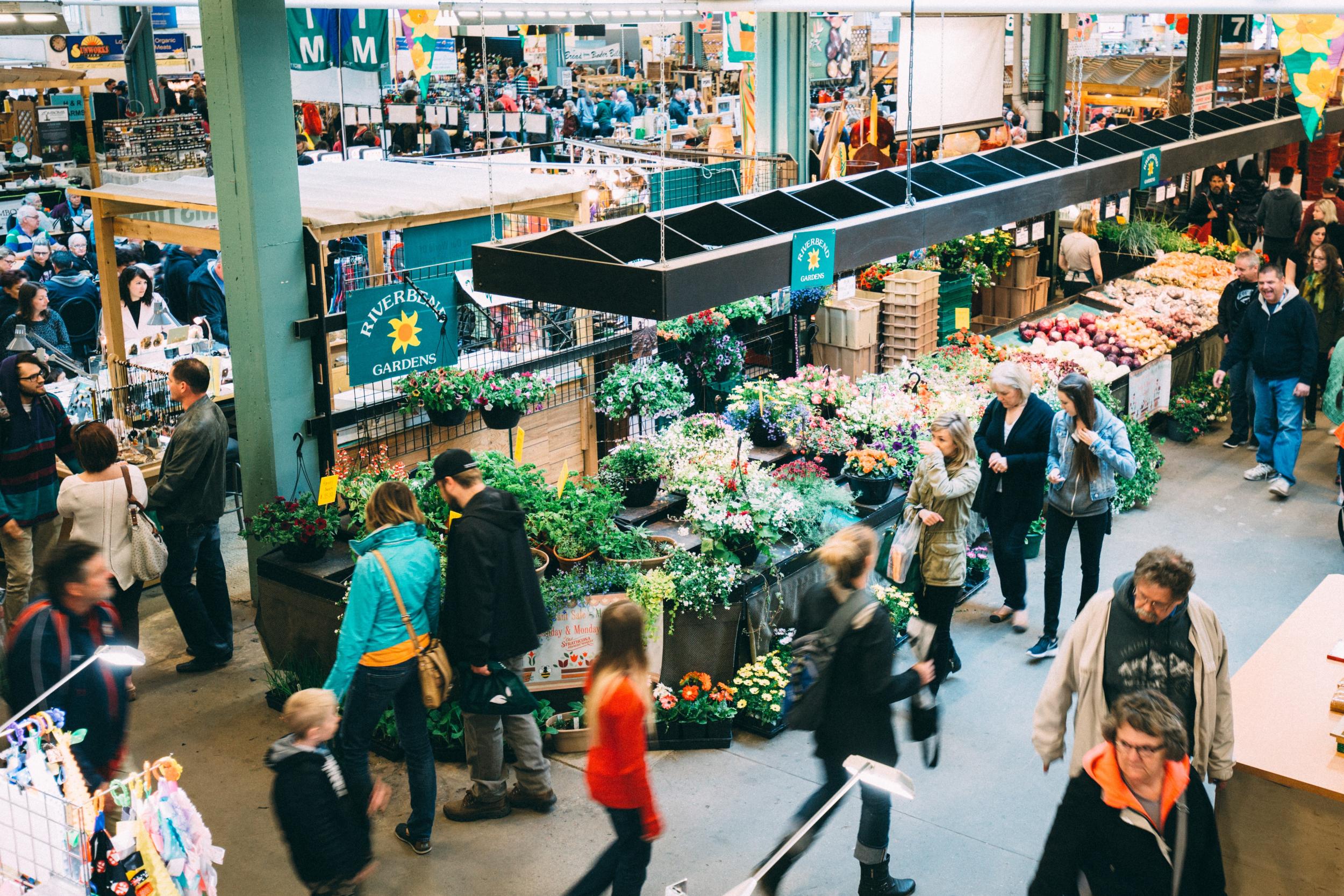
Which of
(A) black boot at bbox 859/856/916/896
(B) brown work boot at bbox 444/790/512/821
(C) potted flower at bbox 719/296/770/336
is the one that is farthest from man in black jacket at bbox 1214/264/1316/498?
(B) brown work boot at bbox 444/790/512/821

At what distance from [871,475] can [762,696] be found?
59.7 inches

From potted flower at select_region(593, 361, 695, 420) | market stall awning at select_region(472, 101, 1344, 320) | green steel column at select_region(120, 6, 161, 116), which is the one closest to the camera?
market stall awning at select_region(472, 101, 1344, 320)

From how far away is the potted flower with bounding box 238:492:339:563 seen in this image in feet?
19.5

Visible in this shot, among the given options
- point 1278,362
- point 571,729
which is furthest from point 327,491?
point 1278,362

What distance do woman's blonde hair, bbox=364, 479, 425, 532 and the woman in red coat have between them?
1022 mm

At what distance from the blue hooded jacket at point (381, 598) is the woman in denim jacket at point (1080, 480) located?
3.32m

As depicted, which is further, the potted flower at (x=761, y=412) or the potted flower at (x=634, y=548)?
the potted flower at (x=761, y=412)

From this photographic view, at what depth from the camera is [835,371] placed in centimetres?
782

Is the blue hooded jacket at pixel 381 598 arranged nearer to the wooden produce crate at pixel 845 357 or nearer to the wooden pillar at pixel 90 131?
the wooden produce crate at pixel 845 357

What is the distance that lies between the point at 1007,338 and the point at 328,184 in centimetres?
513

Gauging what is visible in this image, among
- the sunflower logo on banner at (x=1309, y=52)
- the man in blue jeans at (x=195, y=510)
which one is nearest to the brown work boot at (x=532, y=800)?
the man in blue jeans at (x=195, y=510)

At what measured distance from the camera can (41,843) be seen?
3.41 meters

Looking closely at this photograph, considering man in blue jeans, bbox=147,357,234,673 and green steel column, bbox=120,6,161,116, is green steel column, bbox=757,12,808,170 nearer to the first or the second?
man in blue jeans, bbox=147,357,234,673

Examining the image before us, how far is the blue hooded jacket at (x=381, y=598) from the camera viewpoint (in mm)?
4594
